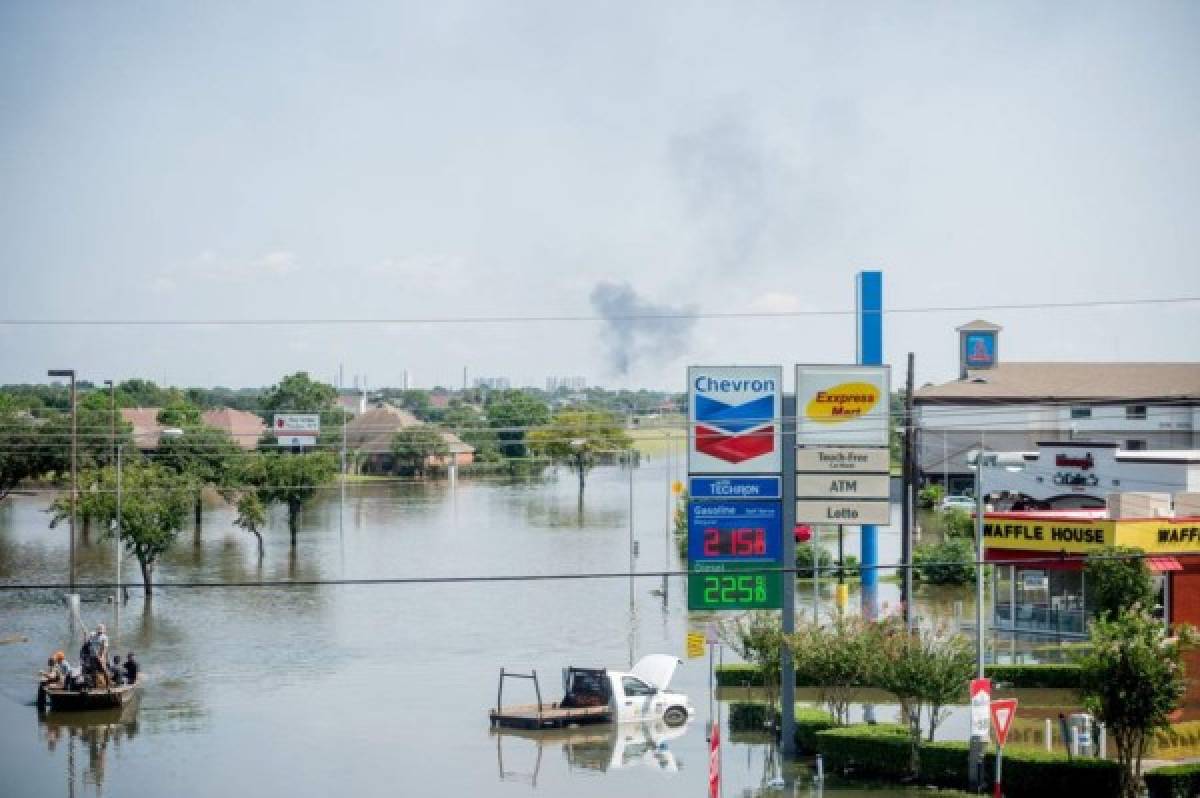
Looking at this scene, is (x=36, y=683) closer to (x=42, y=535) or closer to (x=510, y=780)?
(x=510, y=780)

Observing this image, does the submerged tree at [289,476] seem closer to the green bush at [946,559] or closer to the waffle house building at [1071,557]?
the green bush at [946,559]

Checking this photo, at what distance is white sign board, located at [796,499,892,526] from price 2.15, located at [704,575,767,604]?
1.93 m

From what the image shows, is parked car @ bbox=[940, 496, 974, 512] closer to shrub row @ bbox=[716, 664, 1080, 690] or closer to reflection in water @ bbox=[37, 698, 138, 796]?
shrub row @ bbox=[716, 664, 1080, 690]

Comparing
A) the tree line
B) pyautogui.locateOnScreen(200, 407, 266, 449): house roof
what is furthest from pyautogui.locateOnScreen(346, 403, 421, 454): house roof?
pyautogui.locateOnScreen(200, 407, 266, 449): house roof

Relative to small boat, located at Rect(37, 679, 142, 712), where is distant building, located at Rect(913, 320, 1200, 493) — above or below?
above

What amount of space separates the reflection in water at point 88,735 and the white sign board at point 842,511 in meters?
13.8

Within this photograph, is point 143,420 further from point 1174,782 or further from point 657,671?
point 1174,782

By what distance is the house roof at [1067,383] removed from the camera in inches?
3430

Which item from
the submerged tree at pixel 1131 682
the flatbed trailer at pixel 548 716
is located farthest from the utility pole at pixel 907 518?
the submerged tree at pixel 1131 682

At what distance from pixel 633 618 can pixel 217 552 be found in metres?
26.5

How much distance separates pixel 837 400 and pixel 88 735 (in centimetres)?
1709

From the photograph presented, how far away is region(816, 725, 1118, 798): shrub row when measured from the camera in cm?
2366

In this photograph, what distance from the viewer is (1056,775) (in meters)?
23.9

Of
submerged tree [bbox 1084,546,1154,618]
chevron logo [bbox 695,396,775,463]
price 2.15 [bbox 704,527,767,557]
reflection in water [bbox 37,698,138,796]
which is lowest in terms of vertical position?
reflection in water [bbox 37,698,138,796]
